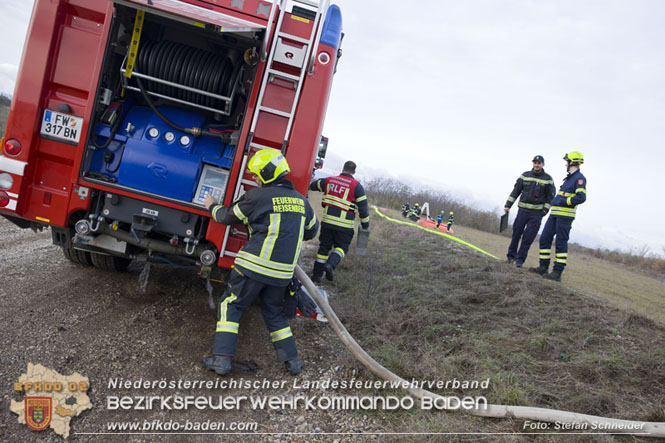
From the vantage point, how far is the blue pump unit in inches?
142

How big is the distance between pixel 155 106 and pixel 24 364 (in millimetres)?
2353

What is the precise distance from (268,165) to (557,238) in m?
4.64

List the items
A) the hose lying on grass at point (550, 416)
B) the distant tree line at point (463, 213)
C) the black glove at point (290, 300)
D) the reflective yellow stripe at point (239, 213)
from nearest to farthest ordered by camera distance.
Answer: the hose lying on grass at point (550, 416) < the reflective yellow stripe at point (239, 213) < the black glove at point (290, 300) < the distant tree line at point (463, 213)

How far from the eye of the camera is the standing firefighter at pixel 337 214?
570cm

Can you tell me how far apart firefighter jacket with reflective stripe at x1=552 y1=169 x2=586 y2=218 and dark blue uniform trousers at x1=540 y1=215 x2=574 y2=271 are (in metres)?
0.10

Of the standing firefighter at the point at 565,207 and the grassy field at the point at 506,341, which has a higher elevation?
the standing firefighter at the point at 565,207

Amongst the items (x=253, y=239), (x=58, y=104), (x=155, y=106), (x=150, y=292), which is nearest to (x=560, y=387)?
(x=253, y=239)

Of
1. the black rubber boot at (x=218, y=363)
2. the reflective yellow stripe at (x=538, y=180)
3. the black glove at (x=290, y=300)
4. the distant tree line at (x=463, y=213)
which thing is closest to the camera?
the black rubber boot at (x=218, y=363)

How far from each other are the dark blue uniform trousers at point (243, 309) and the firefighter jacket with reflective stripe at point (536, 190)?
4.53 metres

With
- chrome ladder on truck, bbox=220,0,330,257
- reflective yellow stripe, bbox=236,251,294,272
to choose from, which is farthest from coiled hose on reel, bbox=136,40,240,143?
reflective yellow stripe, bbox=236,251,294,272

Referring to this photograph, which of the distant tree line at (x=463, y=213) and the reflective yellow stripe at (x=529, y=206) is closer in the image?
the reflective yellow stripe at (x=529, y=206)

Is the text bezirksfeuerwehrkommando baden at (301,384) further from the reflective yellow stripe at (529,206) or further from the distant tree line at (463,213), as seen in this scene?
the distant tree line at (463,213)

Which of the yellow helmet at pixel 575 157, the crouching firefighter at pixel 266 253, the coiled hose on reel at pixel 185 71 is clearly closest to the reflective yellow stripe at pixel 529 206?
the yellow helmet at pixel 575 157

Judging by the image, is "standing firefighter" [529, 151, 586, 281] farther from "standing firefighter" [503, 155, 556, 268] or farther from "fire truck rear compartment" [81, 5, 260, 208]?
"fire truck rear compartment" [81, 5, 260, 208]
